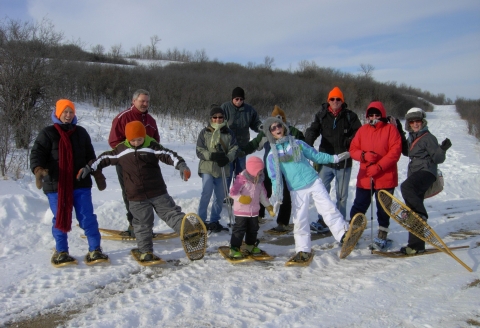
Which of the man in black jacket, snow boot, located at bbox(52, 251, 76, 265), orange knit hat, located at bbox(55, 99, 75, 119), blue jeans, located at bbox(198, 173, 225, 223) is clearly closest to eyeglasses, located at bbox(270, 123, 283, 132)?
the man in black jacket

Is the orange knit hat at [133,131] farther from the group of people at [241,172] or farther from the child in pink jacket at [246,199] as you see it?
the child in pink jacket at [246,199]

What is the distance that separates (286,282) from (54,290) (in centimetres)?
228

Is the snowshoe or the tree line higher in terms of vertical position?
the tree line

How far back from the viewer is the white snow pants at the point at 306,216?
→ 14.5ft

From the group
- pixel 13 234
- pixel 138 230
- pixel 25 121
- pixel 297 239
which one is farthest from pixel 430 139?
pixel 25 121

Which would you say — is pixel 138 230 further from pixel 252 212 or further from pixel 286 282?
pixel 286 282

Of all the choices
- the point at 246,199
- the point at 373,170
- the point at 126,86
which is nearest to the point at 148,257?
the point at 246,199

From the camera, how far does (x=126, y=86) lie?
22.3m

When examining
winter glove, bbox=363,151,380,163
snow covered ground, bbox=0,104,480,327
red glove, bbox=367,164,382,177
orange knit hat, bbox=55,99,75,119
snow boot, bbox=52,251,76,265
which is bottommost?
snow covered ground, bbox=0,104,480,327

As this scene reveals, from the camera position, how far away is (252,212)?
4559 millimetres

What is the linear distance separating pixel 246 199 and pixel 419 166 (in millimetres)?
2292

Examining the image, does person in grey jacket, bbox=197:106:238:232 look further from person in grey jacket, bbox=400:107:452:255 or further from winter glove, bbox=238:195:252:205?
person in grey jacket, bbox=400:107:452:255

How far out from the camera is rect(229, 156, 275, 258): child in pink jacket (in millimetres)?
4508

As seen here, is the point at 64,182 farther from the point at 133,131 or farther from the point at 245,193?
the point at 245,193
